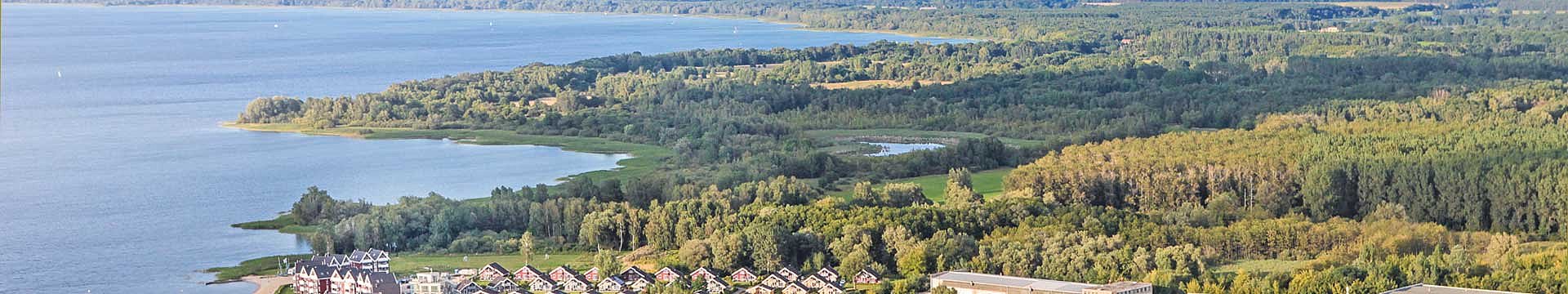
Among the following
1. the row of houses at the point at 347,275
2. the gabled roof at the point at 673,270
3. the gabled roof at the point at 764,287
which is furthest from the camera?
the gabled roof at the point at 673,270

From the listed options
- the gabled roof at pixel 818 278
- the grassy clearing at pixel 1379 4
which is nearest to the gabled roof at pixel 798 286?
the gabled roof at pixel 818 278

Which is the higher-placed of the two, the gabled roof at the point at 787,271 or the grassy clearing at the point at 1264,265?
the gabled roof at the point at 787,271

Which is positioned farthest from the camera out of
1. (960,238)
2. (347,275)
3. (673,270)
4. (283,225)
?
(283,225)

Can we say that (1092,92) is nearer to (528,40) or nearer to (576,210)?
(576,210)

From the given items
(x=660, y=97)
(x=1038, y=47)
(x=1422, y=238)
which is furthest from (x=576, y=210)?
(x=1038, y=47)

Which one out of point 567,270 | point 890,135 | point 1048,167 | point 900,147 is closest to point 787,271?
point 567,270

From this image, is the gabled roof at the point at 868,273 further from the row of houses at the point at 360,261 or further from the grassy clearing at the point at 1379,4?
the grassy clearing at the point at 1379,4

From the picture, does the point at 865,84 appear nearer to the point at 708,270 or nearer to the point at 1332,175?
the point at 1332,175
